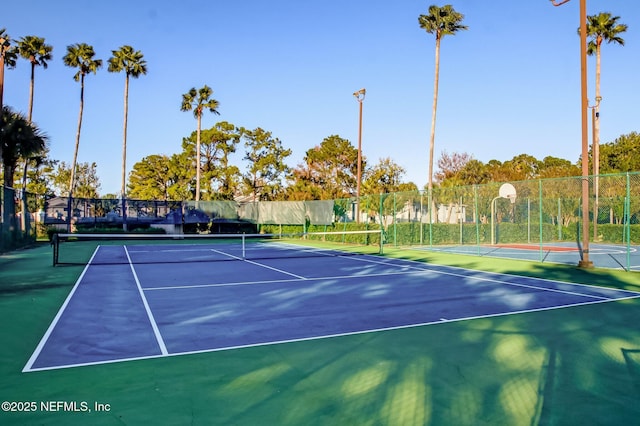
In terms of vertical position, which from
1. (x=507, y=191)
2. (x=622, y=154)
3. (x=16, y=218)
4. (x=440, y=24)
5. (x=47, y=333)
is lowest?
(x=47, y=333)

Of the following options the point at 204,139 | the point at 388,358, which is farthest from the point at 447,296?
the point at 204,139

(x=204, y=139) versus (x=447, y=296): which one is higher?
(x=204, y=139)

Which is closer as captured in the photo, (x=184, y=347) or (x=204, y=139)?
(x=184, y=347)

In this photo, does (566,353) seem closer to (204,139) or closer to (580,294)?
(580,294)

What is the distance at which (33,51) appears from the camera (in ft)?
107

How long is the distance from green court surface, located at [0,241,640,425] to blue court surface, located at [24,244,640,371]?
40 centimetres

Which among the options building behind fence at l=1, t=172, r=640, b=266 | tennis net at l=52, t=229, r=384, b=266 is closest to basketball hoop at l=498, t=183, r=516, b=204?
building behind fence at l=1, t=172, r=640, b=266

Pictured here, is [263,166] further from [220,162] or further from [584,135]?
[584,135]

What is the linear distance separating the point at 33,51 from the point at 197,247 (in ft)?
71.9

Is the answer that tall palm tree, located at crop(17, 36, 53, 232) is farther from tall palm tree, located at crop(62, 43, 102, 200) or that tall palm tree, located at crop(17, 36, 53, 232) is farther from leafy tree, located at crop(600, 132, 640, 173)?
leafy tree, located at crop(600, 132, 640, 173)

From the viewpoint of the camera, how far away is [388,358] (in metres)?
5.04

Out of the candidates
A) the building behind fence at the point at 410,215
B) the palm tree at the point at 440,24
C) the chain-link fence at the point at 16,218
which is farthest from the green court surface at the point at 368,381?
the palm tree at the point at 440,24

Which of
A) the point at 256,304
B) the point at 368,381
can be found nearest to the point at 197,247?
the point at 256,304

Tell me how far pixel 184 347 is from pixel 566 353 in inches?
175
